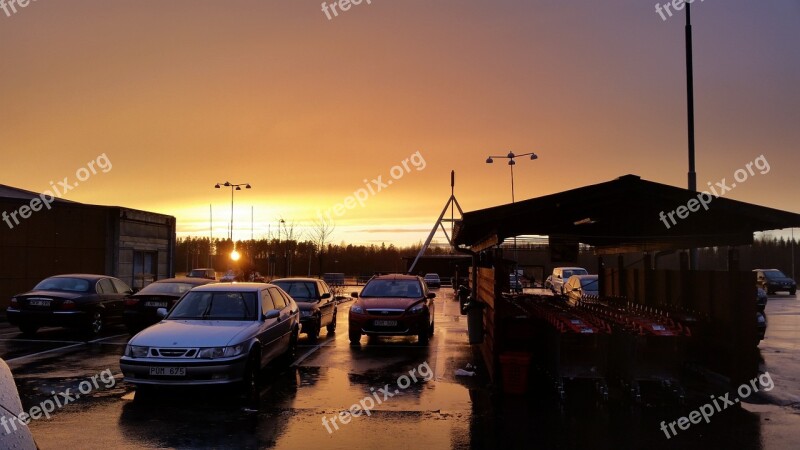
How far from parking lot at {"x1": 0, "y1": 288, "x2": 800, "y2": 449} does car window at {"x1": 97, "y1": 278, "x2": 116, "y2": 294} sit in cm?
441

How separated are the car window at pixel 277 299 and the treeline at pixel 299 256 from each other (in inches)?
2033

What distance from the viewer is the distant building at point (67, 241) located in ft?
75.3

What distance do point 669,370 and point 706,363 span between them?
1.87m

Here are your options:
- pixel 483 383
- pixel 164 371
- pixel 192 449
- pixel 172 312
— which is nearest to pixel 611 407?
pixel 483 383

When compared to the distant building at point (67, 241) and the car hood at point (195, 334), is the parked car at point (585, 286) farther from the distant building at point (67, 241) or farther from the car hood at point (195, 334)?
the distant building at point (67, 241)

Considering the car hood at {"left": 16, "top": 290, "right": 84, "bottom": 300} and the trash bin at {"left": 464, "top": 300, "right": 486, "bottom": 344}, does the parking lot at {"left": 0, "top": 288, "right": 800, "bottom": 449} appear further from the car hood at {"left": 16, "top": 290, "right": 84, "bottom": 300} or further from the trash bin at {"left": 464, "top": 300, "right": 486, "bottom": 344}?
the car hood at {"left": 16, "top": 290, "right": 84, "bottom": 300}

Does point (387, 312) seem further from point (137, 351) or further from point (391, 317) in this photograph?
point (137, 351)

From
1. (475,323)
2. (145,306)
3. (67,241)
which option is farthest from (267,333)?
(67,241)

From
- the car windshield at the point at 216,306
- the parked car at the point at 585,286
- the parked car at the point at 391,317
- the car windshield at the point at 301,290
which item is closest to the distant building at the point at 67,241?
the car windshield at the point at 301,290

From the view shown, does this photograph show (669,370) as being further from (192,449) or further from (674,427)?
(192,449)

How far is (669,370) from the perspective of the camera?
30.5 feet

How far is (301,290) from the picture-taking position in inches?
655

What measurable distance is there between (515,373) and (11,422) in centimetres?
739

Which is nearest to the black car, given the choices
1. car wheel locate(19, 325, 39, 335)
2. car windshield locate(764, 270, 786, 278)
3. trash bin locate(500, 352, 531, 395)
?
car wheel locate(19, 325, 39, 335)
